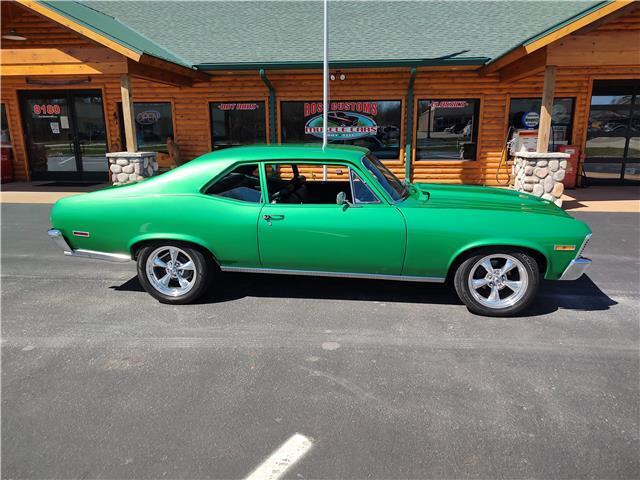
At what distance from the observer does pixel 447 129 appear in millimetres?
11945

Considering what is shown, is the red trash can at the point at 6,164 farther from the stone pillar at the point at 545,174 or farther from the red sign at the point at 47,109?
the stone pillar at the point at 545,174

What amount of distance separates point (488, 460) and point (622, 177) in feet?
40.9

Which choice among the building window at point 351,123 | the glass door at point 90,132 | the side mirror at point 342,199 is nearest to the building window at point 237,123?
the building window at point 351,123

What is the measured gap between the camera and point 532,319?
12.9 ft

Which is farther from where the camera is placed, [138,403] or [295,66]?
[295,66]

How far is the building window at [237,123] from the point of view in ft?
40.4

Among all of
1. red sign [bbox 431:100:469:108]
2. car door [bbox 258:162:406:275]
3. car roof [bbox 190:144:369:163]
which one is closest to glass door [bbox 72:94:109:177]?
red sign [bbox 431:100:469:108]

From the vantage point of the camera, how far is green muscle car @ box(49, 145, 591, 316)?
384 cm

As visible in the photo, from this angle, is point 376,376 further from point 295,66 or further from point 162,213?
point 295,66

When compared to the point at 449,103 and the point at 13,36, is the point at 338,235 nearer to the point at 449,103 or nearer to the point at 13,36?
the point at 449,103

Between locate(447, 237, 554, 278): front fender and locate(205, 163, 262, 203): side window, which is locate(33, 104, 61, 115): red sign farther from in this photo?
locate(447, 237, 554, 278): front fender

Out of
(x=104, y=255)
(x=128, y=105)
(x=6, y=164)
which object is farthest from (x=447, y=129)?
(x=6, y=164)

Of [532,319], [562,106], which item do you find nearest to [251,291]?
[532,319]

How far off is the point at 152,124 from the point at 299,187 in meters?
9.69
